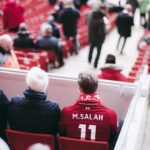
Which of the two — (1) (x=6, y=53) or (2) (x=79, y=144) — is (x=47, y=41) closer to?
(1) (x=6, y=53)

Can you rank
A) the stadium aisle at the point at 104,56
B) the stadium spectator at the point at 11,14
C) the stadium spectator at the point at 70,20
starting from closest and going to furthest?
the stadium aisle at the point at 104,56
the stadium spectator at the point at 70,20
the stadium spectator at the point at 11,14

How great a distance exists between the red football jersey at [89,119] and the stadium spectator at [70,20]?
20.0ft

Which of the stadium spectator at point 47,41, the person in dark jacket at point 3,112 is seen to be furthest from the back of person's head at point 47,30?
the person in dark jacket at point 3,112

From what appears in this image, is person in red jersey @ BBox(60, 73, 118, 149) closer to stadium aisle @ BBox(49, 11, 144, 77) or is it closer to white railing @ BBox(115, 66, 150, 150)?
white railing @ BBox(115, 66, 150, 150)

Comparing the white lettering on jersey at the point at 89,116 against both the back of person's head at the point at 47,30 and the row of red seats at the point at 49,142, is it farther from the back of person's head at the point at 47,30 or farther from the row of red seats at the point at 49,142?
the back of person's head at the point at 47,30

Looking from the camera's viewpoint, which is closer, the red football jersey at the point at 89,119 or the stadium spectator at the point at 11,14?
the red football jersey at the point at 89,119

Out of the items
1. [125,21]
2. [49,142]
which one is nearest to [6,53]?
[49,142]

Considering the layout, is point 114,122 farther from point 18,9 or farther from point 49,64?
point 18,9

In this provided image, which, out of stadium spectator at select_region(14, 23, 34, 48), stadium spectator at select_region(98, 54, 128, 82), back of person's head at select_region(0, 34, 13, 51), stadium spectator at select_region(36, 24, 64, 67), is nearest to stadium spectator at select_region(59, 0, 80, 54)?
stadium spectator at select_region(36, 24, 64, 67)

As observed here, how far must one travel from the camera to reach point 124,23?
989 centimetres

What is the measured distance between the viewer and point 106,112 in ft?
11.5

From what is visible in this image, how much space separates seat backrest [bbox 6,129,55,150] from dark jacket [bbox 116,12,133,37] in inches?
261

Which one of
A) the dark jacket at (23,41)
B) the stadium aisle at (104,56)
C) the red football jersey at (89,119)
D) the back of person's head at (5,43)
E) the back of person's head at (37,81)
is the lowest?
the stadium aisle at (104,56)

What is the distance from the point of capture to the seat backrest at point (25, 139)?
3407mm
